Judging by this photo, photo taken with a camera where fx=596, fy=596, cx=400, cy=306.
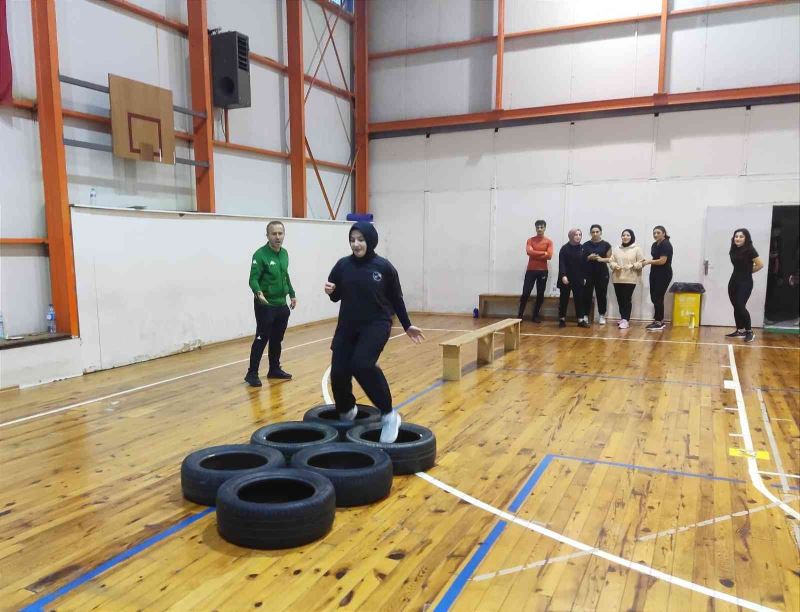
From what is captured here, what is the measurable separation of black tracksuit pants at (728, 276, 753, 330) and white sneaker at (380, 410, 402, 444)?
6.43 meters

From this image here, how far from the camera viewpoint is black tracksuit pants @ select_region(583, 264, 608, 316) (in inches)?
389

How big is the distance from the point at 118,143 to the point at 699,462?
22.2ft

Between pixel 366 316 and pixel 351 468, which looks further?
pixel 366 316

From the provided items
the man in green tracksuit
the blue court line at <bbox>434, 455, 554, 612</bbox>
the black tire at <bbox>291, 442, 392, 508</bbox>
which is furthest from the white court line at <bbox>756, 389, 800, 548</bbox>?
the man in green tracksuit

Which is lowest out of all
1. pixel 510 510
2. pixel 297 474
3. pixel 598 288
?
pixel 510 510

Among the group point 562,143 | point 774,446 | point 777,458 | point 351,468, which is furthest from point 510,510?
point 562,143

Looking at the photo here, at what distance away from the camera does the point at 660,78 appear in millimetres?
9906

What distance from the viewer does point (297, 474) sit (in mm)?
3117

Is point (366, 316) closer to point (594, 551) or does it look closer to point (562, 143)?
point (594, 551)

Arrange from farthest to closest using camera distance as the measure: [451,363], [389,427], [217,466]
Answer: [451,363] < [389,427] < [217,466]

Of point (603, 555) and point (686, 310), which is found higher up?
point (686, 310)

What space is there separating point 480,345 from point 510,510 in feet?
12.9

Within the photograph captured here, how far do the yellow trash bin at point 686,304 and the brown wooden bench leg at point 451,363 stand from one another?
18.3 ft

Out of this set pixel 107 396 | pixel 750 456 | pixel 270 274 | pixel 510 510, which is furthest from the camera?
pixel 270 274
